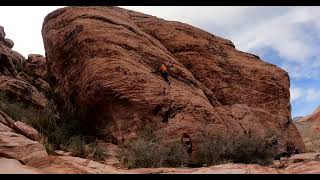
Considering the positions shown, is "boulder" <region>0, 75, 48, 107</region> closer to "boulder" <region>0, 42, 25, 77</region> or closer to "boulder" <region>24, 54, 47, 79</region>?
"boulder" <region>0, 42, 25, 77</region>

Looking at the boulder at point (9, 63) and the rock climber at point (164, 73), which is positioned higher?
the boulder at point (9, 63)

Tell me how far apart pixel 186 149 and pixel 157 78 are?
2.85 m

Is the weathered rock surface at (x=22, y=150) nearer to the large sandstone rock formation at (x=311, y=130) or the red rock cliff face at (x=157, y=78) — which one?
the red rock cliff face at (x=157, y=78)

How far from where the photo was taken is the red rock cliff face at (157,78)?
14242 millimetres

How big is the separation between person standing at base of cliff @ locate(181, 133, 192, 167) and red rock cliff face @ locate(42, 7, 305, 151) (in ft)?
0.59

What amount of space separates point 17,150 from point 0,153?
349mm

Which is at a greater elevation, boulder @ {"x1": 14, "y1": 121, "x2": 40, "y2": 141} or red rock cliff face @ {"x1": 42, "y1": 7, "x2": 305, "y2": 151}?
red rock cliff face @ {"x1": 42, "y1": 7, "x2": 305, "y2": 151}

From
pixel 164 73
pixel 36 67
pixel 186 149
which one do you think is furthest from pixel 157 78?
pixel 36 67

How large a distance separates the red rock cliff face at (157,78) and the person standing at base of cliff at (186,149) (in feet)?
0.59

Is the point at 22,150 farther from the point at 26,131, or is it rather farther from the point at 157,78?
the point at 157,78

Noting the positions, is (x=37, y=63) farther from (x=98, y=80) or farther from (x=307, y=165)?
(x=307, y=165)

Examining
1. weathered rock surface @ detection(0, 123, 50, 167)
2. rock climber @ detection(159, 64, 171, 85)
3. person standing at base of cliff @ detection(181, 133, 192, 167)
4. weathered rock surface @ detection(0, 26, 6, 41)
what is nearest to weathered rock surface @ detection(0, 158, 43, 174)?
weathered rock surface @ detection(0, 123, 50, 167)

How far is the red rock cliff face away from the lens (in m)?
14.2

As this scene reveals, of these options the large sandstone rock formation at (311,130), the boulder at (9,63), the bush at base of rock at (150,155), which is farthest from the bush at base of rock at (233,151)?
the boulder at (9,63)
